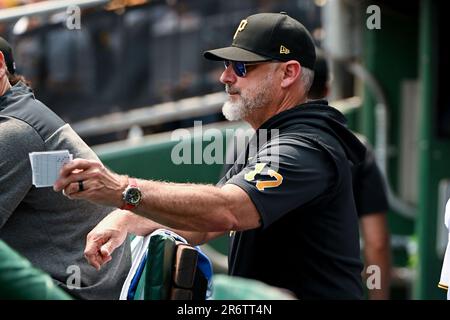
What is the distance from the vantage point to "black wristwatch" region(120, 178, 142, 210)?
3590 millimetres

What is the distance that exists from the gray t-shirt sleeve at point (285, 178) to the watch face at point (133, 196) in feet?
1.36

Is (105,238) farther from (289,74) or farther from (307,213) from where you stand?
(289,74)

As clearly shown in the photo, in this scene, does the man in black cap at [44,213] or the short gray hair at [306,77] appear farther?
the short gray hair at [306,77]

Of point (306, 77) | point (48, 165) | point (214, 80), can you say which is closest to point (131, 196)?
point (48, 165)

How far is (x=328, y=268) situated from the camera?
4.09 m

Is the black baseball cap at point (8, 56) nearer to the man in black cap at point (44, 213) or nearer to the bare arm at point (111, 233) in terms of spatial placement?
the man in black cap at point (44, 213)

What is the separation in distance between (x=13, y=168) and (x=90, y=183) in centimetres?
63

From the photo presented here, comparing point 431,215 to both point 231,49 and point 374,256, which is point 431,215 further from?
point 231,49

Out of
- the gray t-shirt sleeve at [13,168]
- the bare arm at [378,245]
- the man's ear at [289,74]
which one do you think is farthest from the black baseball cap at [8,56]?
the bare arm at [378,245]

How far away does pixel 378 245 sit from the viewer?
6586 mm

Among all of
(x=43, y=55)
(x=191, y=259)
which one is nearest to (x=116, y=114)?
(x=43, y=55)

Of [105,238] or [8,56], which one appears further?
[8,56]

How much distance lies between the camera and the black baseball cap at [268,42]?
166 inches
